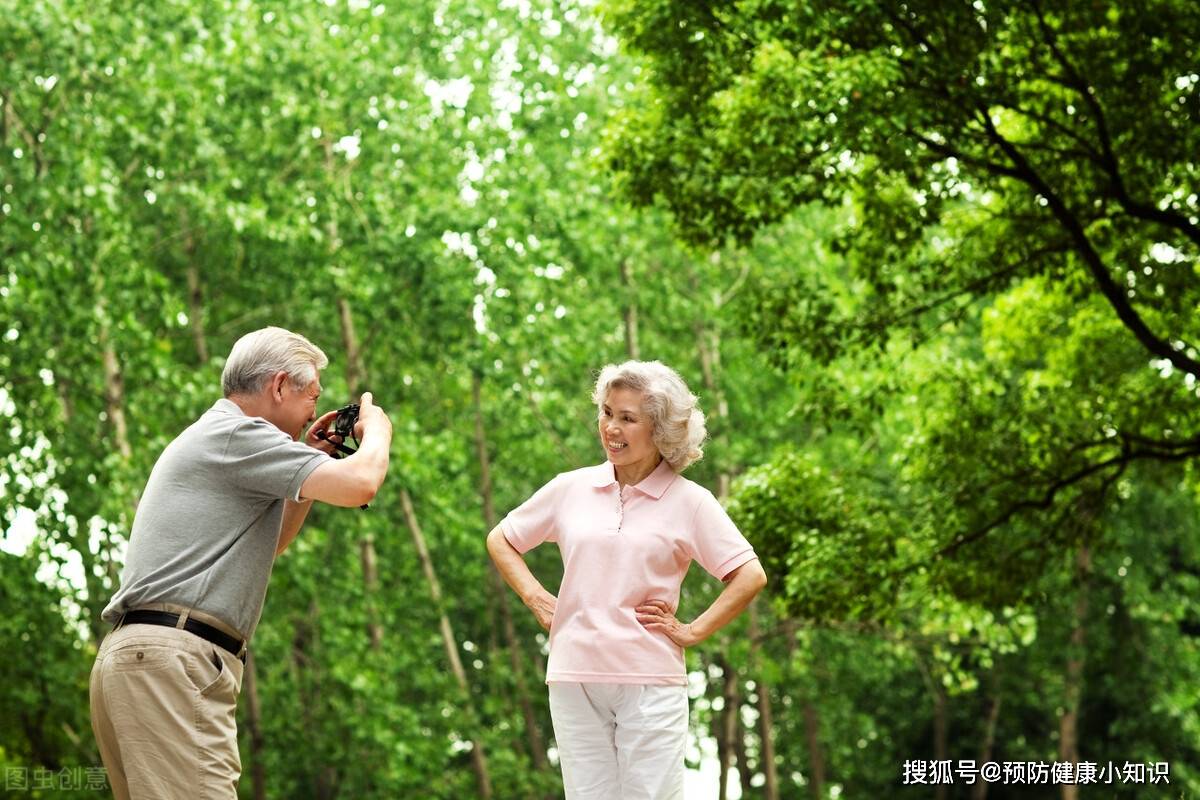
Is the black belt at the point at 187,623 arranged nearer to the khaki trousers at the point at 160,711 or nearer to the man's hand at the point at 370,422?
the khaki trousers at the point at 160,711

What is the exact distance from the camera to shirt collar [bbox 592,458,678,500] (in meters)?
4.72

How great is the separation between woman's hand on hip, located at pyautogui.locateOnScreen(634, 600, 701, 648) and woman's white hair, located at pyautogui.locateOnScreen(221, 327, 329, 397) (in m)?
1.21

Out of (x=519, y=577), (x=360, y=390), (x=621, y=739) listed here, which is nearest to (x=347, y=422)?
(x=519, y=577)

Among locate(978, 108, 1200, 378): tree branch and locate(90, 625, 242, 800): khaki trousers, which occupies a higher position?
locate(978, 108, 1200, 378): tree branch

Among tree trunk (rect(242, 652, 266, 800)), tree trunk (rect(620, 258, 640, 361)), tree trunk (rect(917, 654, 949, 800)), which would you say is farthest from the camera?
tree trunk (rect(917, 654, 949, 800))

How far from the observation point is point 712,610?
186 inches

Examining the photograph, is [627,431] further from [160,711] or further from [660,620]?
[160,711]

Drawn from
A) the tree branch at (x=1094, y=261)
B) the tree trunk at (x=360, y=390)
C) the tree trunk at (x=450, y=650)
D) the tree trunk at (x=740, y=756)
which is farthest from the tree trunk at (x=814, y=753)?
the tree branch at (x=1094, y=261)

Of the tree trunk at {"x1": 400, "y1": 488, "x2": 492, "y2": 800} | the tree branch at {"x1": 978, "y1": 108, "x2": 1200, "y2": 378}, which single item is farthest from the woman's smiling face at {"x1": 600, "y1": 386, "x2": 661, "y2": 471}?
the tree trunk at {"x1": 400, "y1": 488, "x2": 492, "y2": 800}

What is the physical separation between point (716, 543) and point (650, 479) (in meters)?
0.30

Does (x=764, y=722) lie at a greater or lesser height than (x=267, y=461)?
greater

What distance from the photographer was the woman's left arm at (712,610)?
15.0 ft

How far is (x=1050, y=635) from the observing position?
87.0 feet

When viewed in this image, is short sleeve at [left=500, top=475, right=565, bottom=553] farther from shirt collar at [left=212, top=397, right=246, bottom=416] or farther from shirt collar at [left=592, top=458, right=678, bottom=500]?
shirt collar at [left=212, top=397, right=246, bottom=416]
